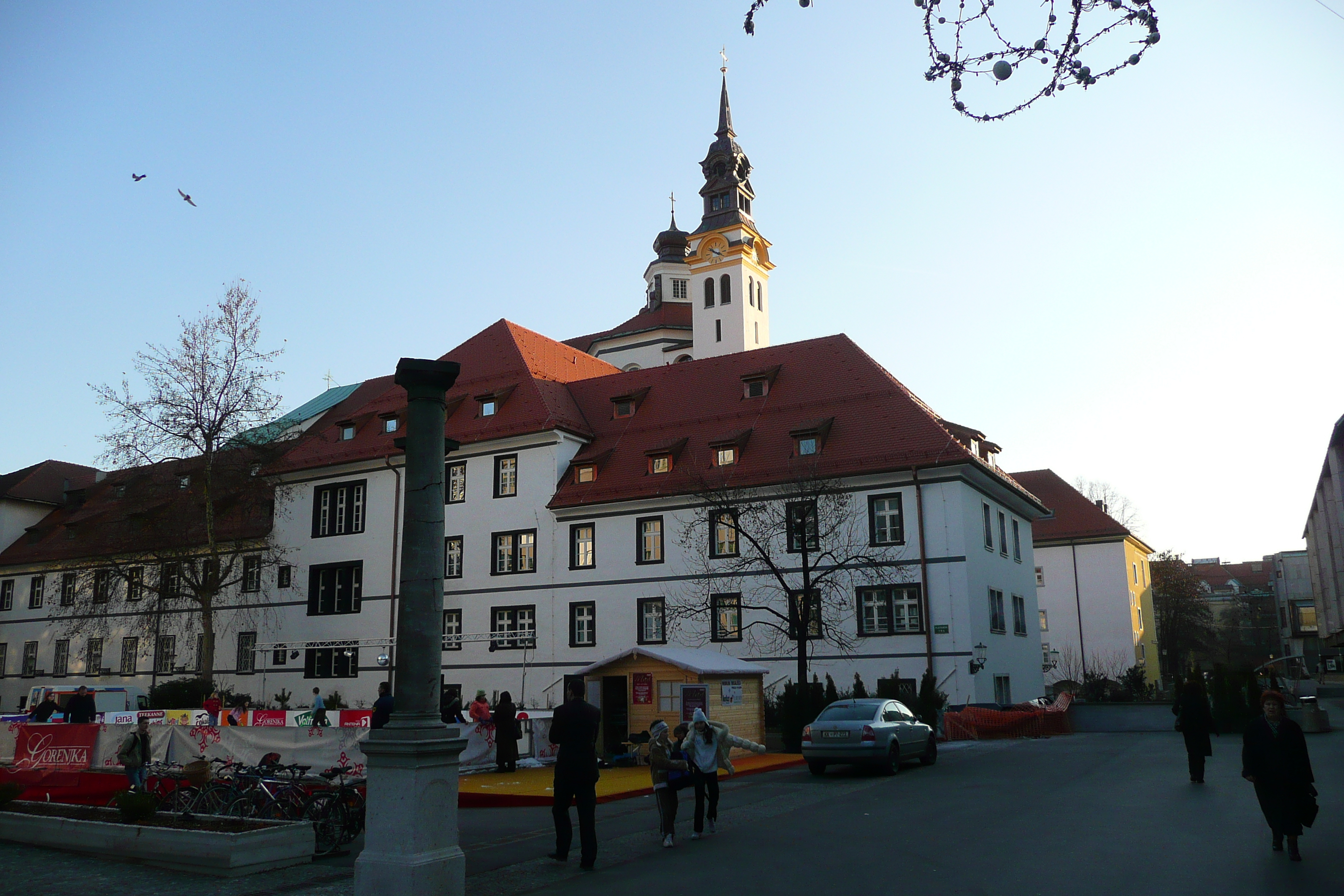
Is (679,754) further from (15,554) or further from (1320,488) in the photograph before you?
(1320,488)

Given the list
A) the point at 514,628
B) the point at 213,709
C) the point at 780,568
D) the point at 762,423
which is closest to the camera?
the point at 213,709

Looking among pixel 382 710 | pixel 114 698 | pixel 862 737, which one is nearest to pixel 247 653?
pixel 114 698

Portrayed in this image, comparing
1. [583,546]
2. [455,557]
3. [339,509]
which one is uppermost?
[339,509]

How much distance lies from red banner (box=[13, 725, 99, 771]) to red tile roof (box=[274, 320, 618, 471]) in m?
21.3

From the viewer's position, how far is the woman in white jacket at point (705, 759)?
45.9 feet

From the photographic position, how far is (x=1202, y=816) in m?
13.8

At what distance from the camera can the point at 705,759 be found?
14195 mm

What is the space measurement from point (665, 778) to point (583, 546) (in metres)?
26.5

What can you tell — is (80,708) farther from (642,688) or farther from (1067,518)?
(1067,518)

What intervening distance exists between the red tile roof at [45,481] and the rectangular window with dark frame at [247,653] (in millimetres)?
23453

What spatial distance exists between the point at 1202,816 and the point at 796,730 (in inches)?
575

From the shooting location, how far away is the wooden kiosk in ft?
82.6

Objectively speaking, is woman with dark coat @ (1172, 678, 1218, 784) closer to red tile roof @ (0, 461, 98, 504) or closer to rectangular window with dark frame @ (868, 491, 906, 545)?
rectangular window with dark frame @ (868, 491, 906, 545)

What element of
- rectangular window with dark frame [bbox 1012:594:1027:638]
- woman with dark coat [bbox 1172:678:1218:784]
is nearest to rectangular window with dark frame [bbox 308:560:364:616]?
rectangular window with dark frame [bbox 1012:594:1027:638]
